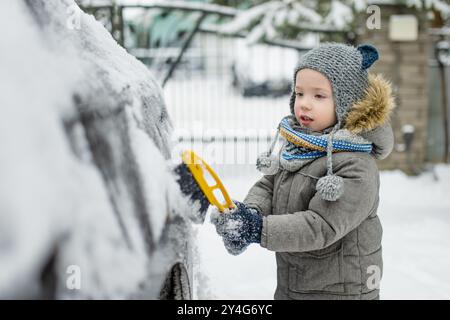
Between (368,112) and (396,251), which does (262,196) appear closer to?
(368,112)

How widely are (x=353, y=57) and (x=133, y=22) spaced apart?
5.60m

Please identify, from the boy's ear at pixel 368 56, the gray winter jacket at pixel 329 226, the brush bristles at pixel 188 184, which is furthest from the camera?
the boy's ear at pixel 368 56

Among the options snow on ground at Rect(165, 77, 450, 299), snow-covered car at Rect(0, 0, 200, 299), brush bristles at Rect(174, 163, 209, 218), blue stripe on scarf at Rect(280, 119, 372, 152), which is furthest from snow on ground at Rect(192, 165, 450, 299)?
snow-covered car at Rect(0, 0, 200, 299)

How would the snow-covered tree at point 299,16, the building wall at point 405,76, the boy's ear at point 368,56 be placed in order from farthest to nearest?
the building wall at point 405,76 → the snow-covered tree at point 299,16 → the boy's ear at point 368,56

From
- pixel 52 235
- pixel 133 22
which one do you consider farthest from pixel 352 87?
pixel 133 22

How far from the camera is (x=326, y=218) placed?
1542mm

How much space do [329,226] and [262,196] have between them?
1.25 feet

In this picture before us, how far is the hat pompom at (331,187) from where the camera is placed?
4.86 feet

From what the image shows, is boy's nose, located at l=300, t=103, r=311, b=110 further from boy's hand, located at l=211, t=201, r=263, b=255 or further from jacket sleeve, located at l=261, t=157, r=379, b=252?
boy's hand, located at l=211, t=201, r=263, b=255

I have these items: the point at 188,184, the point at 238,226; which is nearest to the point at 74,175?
the point at 188,184

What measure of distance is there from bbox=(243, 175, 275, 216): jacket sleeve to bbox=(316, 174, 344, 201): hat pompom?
0.33m

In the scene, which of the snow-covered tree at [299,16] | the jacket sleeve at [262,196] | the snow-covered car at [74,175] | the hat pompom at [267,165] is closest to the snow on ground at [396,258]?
the jacket sleeve at [262,196]

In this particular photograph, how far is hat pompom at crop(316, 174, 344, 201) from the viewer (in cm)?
148

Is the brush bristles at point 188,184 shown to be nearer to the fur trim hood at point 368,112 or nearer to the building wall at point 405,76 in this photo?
the fur trim hood at point 368,112
